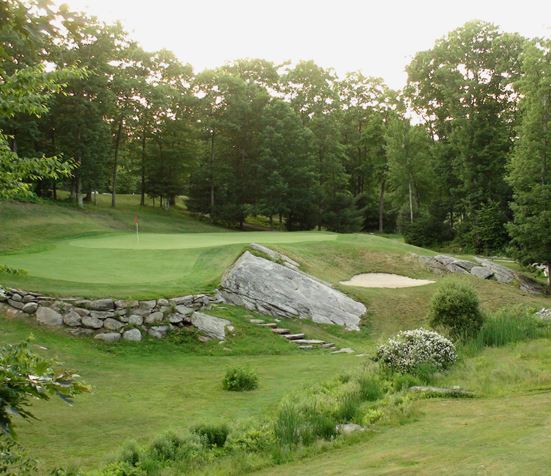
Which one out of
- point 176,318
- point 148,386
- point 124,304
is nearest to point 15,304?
point 124,304

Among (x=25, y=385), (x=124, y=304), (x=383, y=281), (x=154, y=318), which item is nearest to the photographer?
(x=25, y=385)

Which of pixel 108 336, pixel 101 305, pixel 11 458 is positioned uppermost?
pixel 11 458

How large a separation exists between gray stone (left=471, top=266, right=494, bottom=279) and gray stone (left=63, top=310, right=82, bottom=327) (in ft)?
62.7

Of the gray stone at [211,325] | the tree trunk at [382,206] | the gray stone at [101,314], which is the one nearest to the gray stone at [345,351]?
the gray stone at [211,325]

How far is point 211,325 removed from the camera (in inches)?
582

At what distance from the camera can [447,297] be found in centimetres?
1370

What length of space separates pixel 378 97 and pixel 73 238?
39.3m

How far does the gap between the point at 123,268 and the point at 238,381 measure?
8715mm

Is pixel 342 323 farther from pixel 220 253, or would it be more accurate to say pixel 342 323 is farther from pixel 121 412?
pixel 121 412

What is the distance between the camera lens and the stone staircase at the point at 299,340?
49.5 feet

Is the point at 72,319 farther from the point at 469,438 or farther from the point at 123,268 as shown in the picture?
the point at 469,438

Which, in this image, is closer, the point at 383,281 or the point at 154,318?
the point at 154,318

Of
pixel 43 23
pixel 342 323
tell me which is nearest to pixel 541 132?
pixel 342 323

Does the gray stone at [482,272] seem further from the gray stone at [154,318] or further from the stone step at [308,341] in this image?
the gray stone at [154,318]
